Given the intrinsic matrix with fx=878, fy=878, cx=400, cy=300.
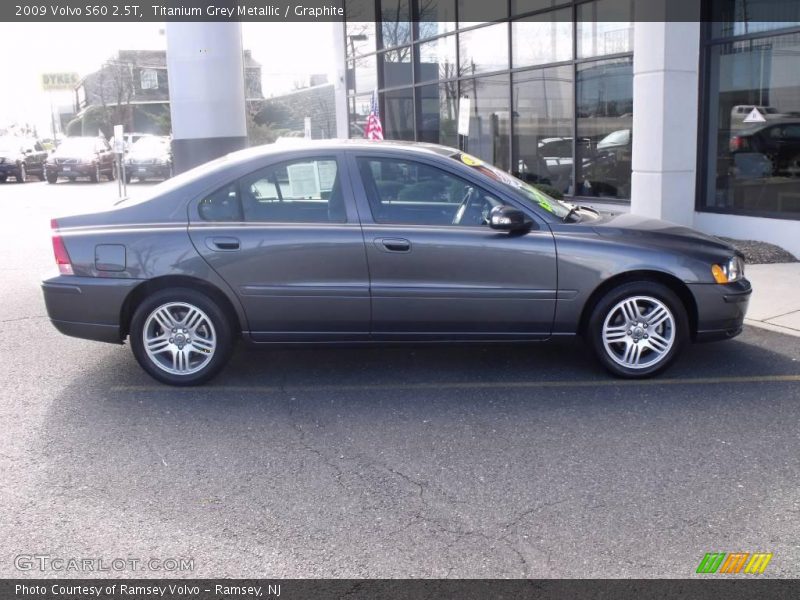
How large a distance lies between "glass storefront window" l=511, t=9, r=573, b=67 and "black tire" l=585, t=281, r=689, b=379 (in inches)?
321

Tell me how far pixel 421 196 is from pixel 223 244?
4.53ft

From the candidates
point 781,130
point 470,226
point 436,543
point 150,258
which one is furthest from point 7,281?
point 781,130

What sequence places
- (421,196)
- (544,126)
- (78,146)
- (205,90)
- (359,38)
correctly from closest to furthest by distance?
(421,196), (205,90), (544,126), (359,38), (78,146)

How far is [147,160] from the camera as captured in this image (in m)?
32.9

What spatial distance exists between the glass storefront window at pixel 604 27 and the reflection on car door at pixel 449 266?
24.4 feet

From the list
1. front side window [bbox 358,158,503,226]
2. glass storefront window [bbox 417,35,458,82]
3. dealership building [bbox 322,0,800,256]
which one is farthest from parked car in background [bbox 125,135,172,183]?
front side window [bbox 358,158,503,226]

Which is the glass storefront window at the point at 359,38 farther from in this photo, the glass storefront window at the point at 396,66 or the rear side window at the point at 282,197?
the rear side window at the point at 282,197

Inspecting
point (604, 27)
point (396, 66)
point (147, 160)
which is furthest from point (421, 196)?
point (147, 160)

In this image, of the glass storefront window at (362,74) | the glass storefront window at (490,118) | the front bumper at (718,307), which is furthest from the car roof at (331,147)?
the glass storefront window at (362,74)

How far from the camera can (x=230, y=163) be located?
241 inches

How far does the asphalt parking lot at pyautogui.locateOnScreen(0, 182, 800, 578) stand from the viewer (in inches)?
148

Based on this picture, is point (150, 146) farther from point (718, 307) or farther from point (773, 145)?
point (718, 307)

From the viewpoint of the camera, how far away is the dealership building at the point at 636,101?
10633 millimetres

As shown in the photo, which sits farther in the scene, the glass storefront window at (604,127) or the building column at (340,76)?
the building column at (340,76)
